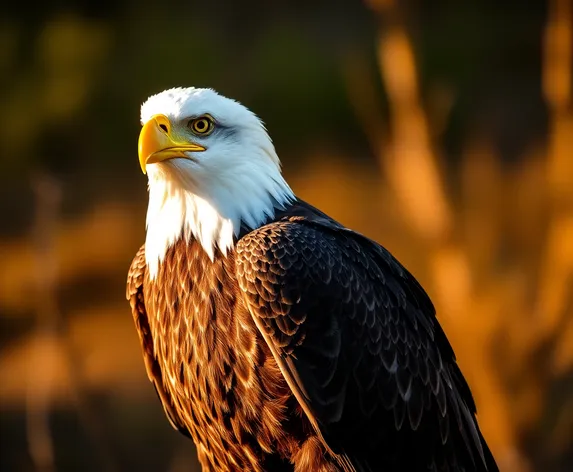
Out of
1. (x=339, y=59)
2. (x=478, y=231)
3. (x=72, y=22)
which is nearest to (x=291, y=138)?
(x=339, y=59)

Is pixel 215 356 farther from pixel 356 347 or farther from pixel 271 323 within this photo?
pixel 356 347

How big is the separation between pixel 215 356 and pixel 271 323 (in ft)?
0.73

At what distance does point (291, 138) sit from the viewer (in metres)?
12.1

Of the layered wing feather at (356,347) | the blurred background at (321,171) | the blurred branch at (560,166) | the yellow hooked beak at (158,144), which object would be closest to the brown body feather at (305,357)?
the layered wing feather at (356,347)

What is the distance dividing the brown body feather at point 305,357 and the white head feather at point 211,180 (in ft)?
0.20

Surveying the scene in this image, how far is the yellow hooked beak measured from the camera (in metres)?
3.13

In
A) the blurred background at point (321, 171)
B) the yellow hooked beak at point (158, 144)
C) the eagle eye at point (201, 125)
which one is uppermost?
the eagle eye at point (201, 125)

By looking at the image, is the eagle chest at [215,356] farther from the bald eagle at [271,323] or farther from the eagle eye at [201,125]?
the eagle eye at [201,125]

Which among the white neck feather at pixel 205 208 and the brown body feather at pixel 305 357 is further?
the white neck feather at pixel 205 208

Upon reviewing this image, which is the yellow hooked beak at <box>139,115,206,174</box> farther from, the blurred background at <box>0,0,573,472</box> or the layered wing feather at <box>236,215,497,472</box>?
the blurred background at <box>0,0,573,472</box>

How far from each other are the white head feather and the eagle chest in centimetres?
8

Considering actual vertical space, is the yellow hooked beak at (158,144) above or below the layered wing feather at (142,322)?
above

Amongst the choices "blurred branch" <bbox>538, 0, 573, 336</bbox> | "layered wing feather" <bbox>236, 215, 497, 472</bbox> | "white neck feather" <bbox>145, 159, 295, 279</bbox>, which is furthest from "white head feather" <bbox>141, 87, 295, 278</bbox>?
"blurred branch" <bbox>538, 0, 573, 336</bbox>

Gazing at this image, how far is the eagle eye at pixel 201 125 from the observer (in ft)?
10.6
